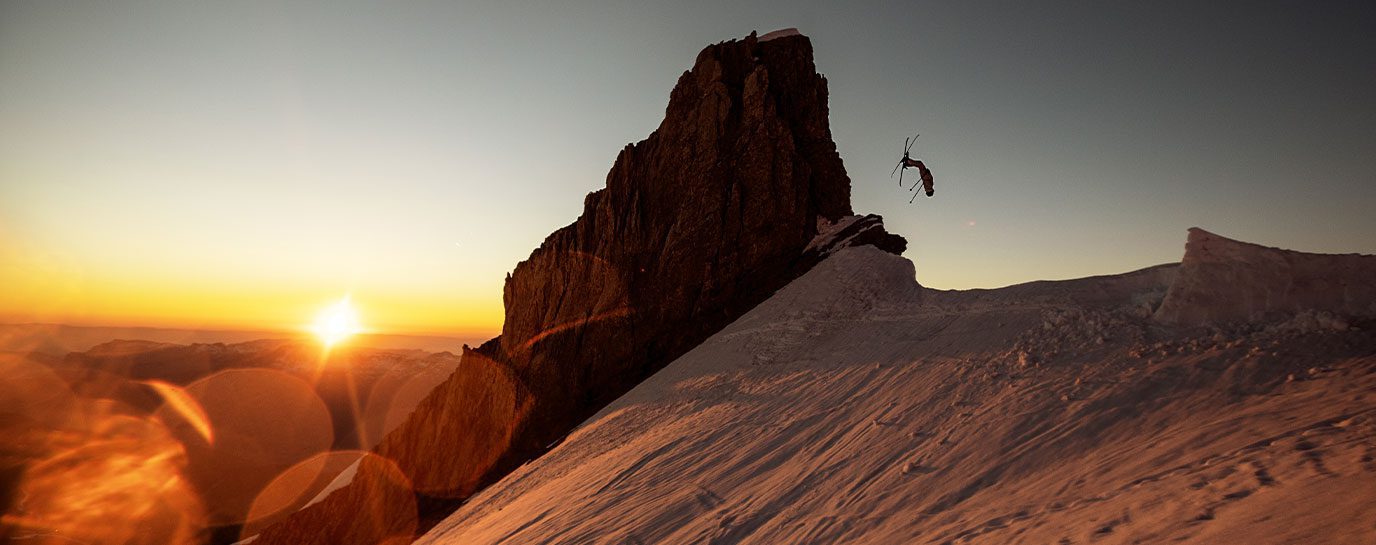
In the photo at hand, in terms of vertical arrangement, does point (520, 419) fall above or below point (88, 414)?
above

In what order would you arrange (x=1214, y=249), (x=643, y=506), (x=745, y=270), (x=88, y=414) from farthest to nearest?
(x=88, y=414) < (x=745, y=270) < (x=1214, y=249) < (x=643, y=506)

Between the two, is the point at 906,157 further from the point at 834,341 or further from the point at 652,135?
the point at 652,135

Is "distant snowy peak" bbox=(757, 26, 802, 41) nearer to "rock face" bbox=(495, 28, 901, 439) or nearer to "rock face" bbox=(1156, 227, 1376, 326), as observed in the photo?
"rock face" bbox=(495, 28, 901, 439)

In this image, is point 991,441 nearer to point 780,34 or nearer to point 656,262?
point 656,262

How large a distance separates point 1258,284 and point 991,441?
21.6ft

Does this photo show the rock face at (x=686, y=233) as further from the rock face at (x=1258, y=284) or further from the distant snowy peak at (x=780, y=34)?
the rock face at (x=1258, y=284)

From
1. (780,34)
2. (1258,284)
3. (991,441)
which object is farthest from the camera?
(780,34)

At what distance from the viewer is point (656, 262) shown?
65.4 feet

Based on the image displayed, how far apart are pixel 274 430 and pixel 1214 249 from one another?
11797cm

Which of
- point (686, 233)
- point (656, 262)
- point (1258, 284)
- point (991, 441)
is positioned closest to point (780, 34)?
point (686, 233)

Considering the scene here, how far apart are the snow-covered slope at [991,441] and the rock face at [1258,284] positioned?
80 centimetres

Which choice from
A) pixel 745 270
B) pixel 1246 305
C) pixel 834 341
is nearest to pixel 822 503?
pixel 834 341

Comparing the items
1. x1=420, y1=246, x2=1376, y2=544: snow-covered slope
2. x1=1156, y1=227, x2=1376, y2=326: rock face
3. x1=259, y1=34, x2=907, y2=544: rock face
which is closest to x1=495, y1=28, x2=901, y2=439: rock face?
x1=259, y1=34, x2=907, y2=544: rock face

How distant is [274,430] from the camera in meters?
92.8
